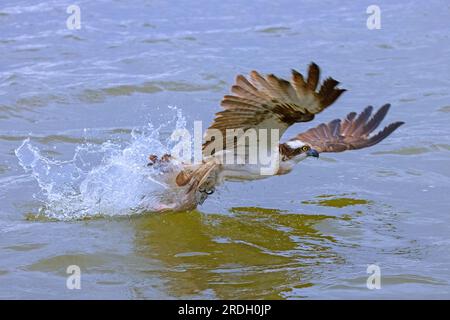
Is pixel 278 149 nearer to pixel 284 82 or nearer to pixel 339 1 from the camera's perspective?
pixel 284 82

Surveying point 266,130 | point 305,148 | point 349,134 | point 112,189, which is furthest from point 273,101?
point 349,134

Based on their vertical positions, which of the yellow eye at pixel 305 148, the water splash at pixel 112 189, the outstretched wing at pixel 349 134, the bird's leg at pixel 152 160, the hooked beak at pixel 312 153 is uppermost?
the outstretched wing at pixel 349 134

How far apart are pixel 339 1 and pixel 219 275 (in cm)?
977

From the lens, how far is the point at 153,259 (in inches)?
323

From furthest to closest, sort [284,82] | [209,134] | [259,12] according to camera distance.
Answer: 1. [259,12]
2. [209,134]
3. [284,82]

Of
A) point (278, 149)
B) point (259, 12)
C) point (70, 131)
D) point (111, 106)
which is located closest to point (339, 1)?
point (259, 12)

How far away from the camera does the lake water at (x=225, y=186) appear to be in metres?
7.92

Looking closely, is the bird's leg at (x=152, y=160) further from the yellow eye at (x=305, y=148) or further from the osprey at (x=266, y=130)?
the yellow eye at (x=305, y=148)

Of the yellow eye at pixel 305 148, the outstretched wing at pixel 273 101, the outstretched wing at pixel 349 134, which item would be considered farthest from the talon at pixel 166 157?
the outstretched wing at pixel 349 134

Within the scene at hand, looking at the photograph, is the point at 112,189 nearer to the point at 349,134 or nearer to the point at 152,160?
the point at 152,160

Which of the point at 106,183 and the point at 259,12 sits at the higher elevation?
the point at 259,12

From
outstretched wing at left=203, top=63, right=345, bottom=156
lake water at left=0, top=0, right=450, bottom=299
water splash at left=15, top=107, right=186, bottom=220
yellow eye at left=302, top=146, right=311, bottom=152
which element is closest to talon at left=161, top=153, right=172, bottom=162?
water splash at left=15, top=107, right=186, bottom=220

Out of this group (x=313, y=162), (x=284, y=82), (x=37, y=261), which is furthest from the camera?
(x=313, y=162)

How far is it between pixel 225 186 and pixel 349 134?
1472mm
